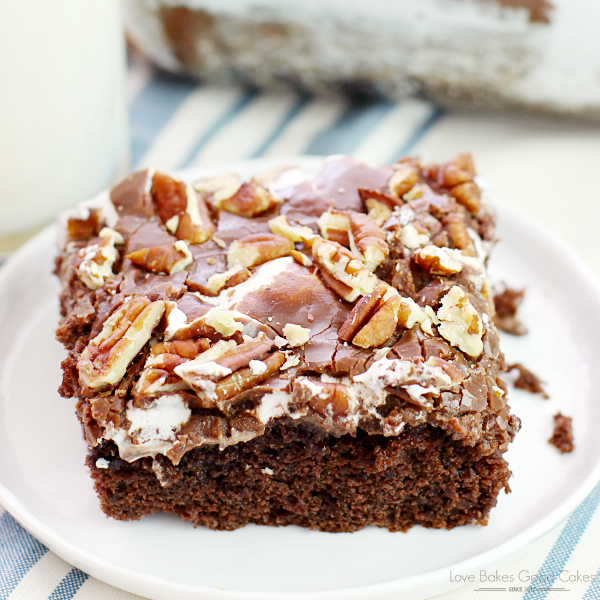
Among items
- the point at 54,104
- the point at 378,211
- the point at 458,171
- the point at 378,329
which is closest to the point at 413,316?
the point at 378,329

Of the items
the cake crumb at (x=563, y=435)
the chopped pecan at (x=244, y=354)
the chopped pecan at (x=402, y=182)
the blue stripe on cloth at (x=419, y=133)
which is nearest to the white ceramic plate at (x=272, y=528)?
the cake crumb at (x=563, y=435)

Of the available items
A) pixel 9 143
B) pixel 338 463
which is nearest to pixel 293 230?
pixel 338 463

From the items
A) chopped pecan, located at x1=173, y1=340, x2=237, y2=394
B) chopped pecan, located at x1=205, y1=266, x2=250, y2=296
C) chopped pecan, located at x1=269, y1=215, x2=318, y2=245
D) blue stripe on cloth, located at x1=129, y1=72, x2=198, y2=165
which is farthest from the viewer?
blue stripe on cloth, located at x1=129, y1=72, x2=198, y2=165

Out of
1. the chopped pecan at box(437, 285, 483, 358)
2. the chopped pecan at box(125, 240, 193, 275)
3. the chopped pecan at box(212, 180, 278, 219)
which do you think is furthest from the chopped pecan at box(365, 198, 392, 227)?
the chopped pecan at box(125, 240, 193, 275)

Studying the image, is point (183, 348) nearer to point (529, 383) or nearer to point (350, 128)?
point (529, 383)

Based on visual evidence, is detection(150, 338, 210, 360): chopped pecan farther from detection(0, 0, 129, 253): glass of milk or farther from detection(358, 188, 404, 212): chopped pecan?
detection(0, 0, 129, 253): glass of milk

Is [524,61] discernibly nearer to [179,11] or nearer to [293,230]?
[179,11]
